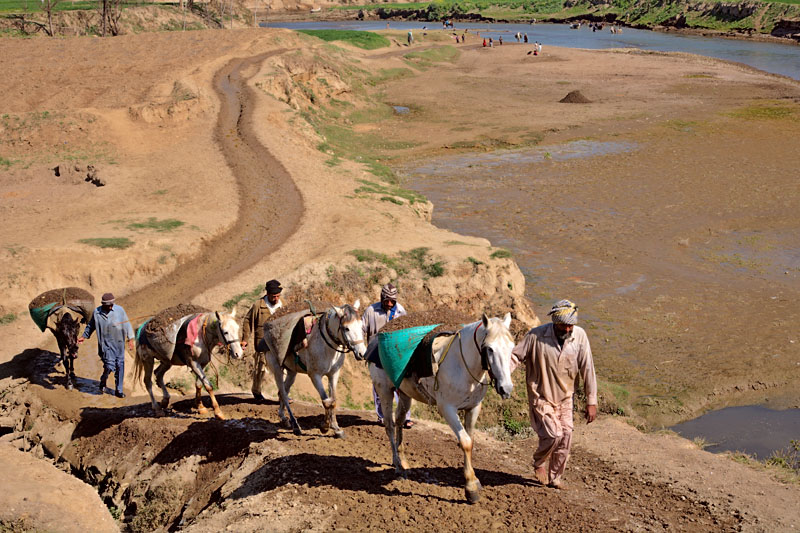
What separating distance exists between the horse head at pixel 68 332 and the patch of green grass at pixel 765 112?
40173mm

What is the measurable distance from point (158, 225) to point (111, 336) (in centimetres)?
778

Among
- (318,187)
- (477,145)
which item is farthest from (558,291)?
(477,145)

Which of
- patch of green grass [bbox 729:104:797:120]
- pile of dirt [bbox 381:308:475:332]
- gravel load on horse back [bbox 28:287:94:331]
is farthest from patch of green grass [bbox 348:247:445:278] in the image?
patch of green grass [bbox 729:104:797:120]

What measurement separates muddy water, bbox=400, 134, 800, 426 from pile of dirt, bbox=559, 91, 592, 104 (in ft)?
37.4

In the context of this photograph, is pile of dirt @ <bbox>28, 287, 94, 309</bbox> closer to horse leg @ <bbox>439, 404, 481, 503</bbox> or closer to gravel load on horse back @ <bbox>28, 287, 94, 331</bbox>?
gravel load on horse back @ <bbox>28, 287, 94, 331</bbox>

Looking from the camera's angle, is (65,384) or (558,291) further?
(558,291)

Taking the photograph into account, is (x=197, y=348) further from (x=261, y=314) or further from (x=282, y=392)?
(x=282, y=392)

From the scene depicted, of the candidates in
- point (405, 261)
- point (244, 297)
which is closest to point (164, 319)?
point (244, 297)

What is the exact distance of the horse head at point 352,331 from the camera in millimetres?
8734

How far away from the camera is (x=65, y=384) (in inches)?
480

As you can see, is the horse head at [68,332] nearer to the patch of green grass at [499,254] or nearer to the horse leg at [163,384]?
the horse leg at [163,384]

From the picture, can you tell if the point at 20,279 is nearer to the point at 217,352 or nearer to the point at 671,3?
the point at 217,352

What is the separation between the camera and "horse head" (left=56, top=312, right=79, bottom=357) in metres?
12.2

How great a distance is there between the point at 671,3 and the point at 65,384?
11246cm
